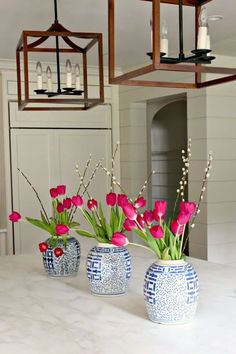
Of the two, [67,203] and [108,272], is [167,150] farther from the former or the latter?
[108,272]

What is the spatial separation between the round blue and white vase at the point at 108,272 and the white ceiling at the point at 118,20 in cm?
165

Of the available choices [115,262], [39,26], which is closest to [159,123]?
[39,26]

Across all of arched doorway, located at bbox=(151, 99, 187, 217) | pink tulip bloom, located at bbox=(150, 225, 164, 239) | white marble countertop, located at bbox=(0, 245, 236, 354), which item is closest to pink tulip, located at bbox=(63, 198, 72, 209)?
white marble countertop, located at bbox=(0, 245, 236, 354)

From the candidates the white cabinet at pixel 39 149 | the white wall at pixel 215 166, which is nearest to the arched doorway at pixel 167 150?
the white cabinet at pixel 39 149

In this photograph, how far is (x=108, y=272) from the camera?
1.98 metres

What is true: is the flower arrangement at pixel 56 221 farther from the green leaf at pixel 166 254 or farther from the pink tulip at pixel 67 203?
the green leaf at pixel 166 254

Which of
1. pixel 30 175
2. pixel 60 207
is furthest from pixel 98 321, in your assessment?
pixel 30 175

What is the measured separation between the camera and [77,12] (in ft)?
10.4

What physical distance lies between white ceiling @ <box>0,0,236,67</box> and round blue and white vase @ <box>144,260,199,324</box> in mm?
1895

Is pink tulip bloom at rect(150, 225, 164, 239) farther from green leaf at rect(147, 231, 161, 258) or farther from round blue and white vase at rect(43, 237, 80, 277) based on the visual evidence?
round blue and white vase at rect(43, 237, 80, 277)

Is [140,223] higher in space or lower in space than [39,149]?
lower

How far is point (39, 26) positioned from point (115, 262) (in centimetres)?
214

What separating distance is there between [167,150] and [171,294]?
433 centimetres

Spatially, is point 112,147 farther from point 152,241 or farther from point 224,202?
point 152,241
